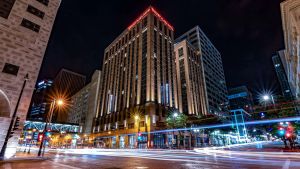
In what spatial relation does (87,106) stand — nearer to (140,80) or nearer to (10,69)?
(140,80)

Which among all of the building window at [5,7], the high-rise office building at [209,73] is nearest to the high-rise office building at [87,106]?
the high-rise office building at [209,73]

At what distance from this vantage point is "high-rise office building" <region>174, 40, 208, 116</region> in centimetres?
8581

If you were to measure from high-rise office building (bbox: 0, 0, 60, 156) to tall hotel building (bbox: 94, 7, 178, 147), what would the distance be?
41.7 metres

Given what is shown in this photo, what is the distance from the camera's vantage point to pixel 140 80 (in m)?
69.4

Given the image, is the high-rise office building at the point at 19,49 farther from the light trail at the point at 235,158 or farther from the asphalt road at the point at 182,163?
the light trail at the point at 235,158

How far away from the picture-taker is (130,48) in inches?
3344

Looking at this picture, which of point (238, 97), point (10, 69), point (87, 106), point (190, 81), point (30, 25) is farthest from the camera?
point (238, 97)

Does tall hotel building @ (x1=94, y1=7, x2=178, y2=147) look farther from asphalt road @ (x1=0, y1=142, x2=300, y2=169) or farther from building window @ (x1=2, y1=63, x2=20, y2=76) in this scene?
asphalt road @ (x1=0, y1=142, x2=300, y2=169)

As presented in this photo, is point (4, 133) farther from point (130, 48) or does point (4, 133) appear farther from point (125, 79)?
point (130, 48)

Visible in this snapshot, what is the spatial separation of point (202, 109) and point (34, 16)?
87.1 metres

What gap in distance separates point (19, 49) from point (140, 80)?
48766 mm

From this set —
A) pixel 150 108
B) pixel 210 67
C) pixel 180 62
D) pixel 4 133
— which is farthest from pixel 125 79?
pixel 210 67

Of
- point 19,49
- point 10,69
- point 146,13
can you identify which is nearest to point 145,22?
point 146,13

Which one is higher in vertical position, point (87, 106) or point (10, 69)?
point (87, 106)
